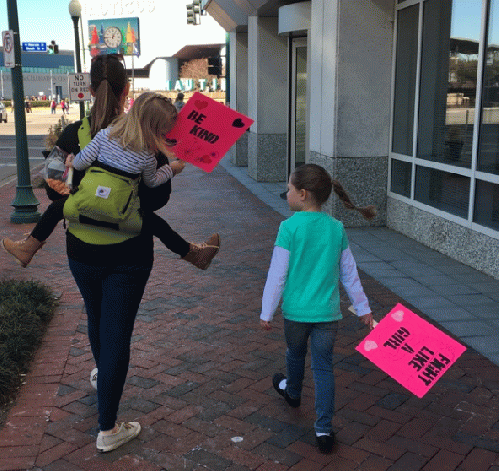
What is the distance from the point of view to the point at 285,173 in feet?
50.7

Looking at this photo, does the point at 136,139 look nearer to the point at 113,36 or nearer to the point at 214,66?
the point at 214,66

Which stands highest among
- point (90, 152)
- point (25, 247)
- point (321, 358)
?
point (90, 152)

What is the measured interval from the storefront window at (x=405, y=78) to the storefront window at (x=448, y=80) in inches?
8.2

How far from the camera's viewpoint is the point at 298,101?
13594 mm

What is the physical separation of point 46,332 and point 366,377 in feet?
8.22

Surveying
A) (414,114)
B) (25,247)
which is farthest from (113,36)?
(25,247)

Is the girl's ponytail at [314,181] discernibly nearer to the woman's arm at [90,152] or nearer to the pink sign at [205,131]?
the pink sign at [205,131]

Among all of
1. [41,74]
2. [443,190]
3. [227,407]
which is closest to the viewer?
[227,407]

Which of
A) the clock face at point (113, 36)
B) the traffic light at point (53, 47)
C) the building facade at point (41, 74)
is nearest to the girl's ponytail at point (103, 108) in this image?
the traffic light at point (53, 47)

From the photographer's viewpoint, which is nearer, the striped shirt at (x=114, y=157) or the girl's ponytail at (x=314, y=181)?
the striped shirt at (x=114, y=157)

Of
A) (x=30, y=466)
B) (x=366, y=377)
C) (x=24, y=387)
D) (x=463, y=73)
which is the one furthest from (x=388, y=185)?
(x=30, y=466)

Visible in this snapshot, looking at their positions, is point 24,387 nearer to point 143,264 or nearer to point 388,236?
point 143,264

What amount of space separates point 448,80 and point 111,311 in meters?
6.03

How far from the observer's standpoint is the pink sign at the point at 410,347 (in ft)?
11.5
